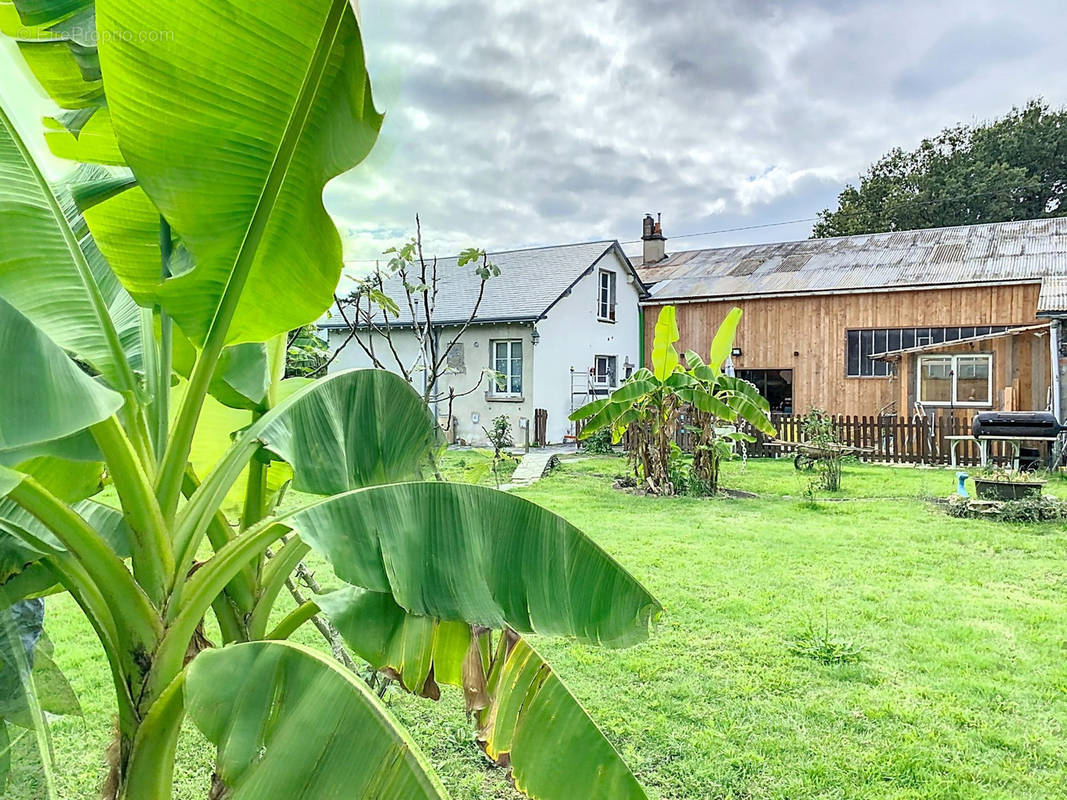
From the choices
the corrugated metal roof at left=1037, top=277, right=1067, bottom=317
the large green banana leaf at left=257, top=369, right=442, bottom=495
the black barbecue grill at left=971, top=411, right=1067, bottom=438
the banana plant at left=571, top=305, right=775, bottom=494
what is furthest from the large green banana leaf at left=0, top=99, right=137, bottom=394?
the corrugated metal roof at left=1037, top=277, right=1067, bottom=317

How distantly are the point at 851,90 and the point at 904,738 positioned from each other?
15933 mm

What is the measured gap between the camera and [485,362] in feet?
62.7

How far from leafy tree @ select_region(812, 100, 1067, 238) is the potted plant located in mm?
29977

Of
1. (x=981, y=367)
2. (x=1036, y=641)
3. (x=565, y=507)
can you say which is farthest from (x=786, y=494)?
(x=981, y=367)

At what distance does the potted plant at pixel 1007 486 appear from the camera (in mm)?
8620

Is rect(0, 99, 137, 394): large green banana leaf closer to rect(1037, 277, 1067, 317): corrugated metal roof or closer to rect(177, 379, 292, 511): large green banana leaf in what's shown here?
rect(177, 379, 292, 511): large green banana leaf

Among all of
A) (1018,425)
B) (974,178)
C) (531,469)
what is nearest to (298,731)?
(531,469)

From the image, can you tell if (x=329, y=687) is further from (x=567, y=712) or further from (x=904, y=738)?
(x=904, y=738)

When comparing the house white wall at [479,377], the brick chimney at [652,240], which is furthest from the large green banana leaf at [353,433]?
the brick chimney at [652,240]

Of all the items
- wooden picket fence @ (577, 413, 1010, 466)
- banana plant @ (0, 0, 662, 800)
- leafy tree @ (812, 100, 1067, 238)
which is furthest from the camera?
leafy tree @ (812, 100, 1067, 238)

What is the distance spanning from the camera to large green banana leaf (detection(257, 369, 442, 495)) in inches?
63.8

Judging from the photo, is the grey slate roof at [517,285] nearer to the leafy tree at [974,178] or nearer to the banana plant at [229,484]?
the banana plant at [229,484]

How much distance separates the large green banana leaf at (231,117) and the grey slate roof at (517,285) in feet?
53.9

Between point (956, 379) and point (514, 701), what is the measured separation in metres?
18.4
